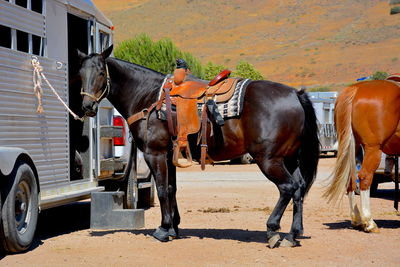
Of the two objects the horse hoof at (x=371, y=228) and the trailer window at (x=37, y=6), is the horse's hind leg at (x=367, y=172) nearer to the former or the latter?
the horse hoof at (x=371, y=228)

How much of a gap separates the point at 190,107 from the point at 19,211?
2369 millimetres

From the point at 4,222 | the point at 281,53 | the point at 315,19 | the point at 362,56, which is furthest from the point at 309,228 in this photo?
the point at 315,19

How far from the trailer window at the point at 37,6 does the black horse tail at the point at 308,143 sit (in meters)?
3.40

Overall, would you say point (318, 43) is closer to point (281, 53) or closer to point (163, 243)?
point (281, 53)

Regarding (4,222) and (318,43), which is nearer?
(4,222)

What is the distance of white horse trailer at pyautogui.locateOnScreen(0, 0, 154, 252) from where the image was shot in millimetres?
8000

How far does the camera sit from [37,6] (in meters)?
9.04

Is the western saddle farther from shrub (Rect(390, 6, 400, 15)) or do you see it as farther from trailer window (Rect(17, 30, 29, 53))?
shrub (Rect(390, 6, 400, 15))

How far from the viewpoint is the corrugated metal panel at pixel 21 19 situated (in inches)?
317

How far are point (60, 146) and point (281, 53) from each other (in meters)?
78.9

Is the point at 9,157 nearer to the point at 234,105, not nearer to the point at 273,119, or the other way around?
the point at 234,105

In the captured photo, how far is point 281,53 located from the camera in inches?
3423

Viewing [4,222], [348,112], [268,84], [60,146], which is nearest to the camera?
[4,222]

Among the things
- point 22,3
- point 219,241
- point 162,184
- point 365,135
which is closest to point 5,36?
point 22,3
